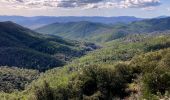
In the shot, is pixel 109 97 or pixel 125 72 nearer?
pixel 109 97

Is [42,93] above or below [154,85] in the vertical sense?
below

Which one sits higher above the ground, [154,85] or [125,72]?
[154,85]

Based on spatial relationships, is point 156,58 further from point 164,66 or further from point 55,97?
point 55,97

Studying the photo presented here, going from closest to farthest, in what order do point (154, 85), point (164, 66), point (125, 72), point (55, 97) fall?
point (154, 85), point (164, 66), point (55, 97), point (125, 72)

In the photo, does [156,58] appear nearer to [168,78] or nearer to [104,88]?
[104,88]

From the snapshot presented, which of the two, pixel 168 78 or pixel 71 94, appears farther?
pixel 71 94

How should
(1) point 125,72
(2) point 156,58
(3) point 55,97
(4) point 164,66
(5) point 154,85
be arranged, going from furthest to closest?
(2) point 156,58 < (1) point 125,72 < (3) point 55,97 < (4) point 164,66 < (5) point 154,85

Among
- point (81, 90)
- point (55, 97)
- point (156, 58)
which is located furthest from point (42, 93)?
point (156, 58)

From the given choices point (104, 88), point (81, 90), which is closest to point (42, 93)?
point (81, 90)

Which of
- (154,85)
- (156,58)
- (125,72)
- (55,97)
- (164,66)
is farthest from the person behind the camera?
(156,58)
